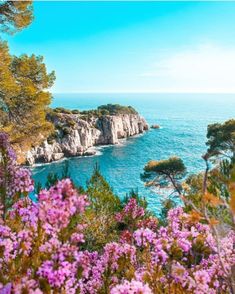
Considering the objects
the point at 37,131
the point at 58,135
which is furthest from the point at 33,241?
the point at 58,135

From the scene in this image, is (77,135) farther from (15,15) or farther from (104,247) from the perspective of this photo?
(104,247)

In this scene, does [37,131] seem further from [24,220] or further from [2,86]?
[24,220]

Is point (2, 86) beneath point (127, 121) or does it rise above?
above

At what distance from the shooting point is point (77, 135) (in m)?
81.7

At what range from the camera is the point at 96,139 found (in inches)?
3612

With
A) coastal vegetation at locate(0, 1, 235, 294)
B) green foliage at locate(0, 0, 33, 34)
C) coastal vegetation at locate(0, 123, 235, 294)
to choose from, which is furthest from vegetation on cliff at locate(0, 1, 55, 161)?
coastal vegetation at locate(0, 123, 235, 294)

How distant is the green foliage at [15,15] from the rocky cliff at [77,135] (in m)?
47.6

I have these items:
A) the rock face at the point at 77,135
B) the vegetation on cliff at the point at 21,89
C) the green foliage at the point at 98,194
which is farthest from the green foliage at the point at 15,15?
the rock face at the point at 77,135

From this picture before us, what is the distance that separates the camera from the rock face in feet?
241

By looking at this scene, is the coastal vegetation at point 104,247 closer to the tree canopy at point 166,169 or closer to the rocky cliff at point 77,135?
the tree canopy at point 166,169

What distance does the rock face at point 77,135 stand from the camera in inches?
2889

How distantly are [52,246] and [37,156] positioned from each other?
7112 cm

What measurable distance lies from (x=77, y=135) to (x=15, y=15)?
64.4 m

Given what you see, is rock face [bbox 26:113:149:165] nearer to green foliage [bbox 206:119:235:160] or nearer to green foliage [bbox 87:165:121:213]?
green foliage [bbox 206:119:235:160]
